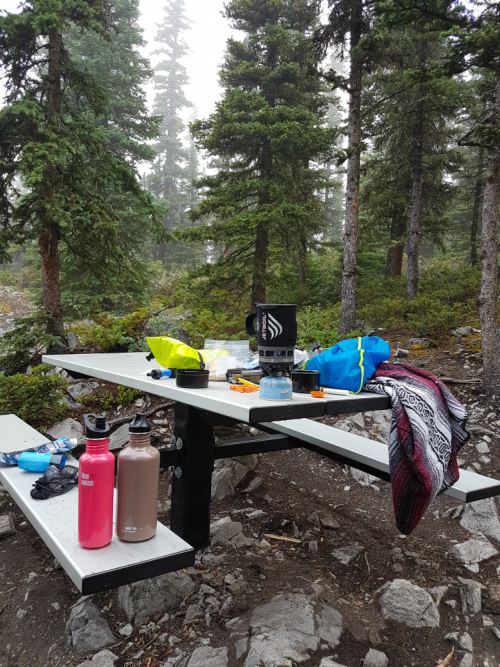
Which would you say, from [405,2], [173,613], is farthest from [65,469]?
[405,2]

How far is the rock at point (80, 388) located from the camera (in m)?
6.21

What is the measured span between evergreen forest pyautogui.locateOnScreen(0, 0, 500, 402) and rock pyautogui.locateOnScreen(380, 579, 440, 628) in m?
4.14

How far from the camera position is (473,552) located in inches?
131

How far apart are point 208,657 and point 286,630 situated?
409 millimetres

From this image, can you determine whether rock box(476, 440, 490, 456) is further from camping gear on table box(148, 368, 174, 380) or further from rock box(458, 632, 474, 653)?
camping gear on table box(148, 368, 174, 380)

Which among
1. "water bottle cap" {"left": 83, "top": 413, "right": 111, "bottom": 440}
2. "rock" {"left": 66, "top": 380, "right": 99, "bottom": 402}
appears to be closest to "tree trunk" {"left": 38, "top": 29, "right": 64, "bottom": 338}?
"rock" {"left": 66, "top": 380, "right": 99, "bottom": 402}

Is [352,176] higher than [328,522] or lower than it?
higher

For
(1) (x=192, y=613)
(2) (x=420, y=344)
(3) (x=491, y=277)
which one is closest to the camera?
(1) (x=192, y=613)

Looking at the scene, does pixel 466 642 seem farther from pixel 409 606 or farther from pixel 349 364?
pixel 349 364

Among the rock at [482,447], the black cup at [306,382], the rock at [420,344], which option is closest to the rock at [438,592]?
the black cup at [306,382]

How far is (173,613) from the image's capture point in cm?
255

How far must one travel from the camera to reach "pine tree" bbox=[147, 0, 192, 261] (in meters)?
34.4

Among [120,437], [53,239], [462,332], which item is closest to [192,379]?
[120,437]

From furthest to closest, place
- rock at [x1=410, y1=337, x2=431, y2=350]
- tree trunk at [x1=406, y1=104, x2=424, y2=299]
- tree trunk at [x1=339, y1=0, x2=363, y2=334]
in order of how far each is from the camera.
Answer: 1. tree trunk at [x1=406, y1=104, x2=424, y2=299]
2. tree trunk at [x1=339, y1=0, x2=363, y2=334]
3. rock at [x1=410, y1=337, x2=431, y2=350]
